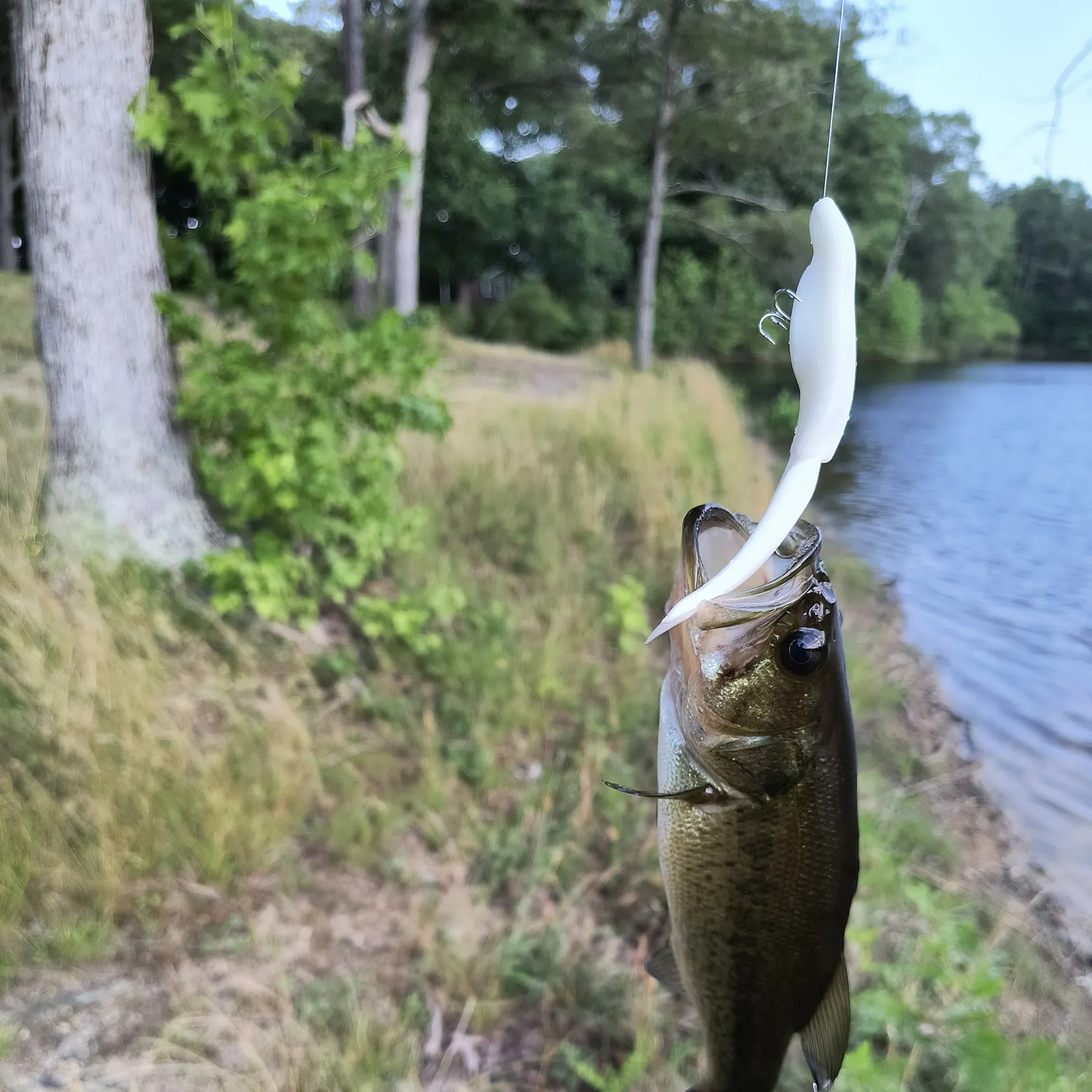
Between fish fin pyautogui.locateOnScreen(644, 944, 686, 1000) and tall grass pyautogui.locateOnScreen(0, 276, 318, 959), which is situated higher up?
fish fin pyautogui.locateOnScreen(644, 944, 686, 1000)

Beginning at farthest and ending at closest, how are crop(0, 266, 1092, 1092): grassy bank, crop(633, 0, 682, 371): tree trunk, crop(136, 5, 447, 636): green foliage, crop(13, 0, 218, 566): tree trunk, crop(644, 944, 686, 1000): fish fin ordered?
crop(633, 0, 682, 371): tree trunk
crop(13, 0, 218, 566): tree trunk
crop(136, 5, 447, 636): green foliage
crop(0, 266, 1092, 1092): grassy bank
crop(644, 944, 686, 1000): fish fin

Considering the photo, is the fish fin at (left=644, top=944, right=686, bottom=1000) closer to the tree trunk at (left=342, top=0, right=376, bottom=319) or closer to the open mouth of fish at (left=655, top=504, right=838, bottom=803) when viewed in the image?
the open mouth of fish at (left=655, top=504, right=838, bottom=803)

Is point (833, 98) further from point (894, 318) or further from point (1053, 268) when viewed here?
point (894, 318)

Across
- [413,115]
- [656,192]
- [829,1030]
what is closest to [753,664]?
[829,1030]

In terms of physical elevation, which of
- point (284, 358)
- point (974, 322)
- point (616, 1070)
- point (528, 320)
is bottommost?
point (616, 1070)

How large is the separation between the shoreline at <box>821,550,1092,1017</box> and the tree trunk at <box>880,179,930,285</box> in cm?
656

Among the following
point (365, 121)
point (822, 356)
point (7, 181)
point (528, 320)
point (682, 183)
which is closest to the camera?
point (822, 356)

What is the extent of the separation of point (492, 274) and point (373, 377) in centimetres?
2468

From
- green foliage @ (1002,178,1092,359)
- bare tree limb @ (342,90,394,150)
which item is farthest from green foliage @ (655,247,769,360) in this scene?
bare tree limb @ (342,90,394,150)

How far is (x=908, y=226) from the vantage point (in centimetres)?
1105

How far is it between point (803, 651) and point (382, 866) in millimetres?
2389

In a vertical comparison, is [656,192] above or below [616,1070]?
above

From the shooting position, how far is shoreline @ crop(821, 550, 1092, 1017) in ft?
10.4

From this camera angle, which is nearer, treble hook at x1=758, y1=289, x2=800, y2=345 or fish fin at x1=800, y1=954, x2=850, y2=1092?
treble hook at x1=758, y1=289, x2=800, y2=345
